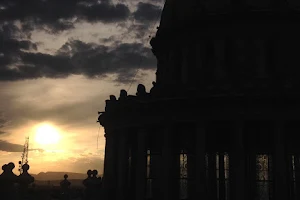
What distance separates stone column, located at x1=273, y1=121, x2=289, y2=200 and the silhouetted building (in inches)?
2.3

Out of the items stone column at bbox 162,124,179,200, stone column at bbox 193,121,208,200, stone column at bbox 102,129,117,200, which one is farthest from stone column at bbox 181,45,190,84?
stone column at bbox 193,121,208,200

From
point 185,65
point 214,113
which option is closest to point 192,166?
point 214,113

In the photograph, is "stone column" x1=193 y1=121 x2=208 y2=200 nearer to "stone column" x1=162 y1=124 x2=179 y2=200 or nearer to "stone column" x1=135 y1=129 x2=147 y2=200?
"stone column" x1=162 y1=124 x2=179 y2=200

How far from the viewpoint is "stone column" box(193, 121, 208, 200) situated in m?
26.5

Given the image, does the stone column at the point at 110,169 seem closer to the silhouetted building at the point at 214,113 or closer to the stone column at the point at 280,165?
the silhouetted building at the point at 214,113

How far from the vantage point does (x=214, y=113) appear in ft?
87.7

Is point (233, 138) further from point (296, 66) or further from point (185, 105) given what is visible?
point (296, 66)

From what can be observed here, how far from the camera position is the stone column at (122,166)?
3009cm

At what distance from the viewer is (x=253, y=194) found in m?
30.2

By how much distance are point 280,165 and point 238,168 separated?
2.44 m

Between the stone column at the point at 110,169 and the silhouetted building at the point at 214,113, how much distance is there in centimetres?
7

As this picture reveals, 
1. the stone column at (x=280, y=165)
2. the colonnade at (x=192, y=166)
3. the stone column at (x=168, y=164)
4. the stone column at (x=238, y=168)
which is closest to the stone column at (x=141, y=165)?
the colonnade at (x=192, y=166)

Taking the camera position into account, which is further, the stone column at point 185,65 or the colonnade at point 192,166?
the stone column at point 185,65

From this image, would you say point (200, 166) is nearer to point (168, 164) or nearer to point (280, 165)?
point (168, 164)
